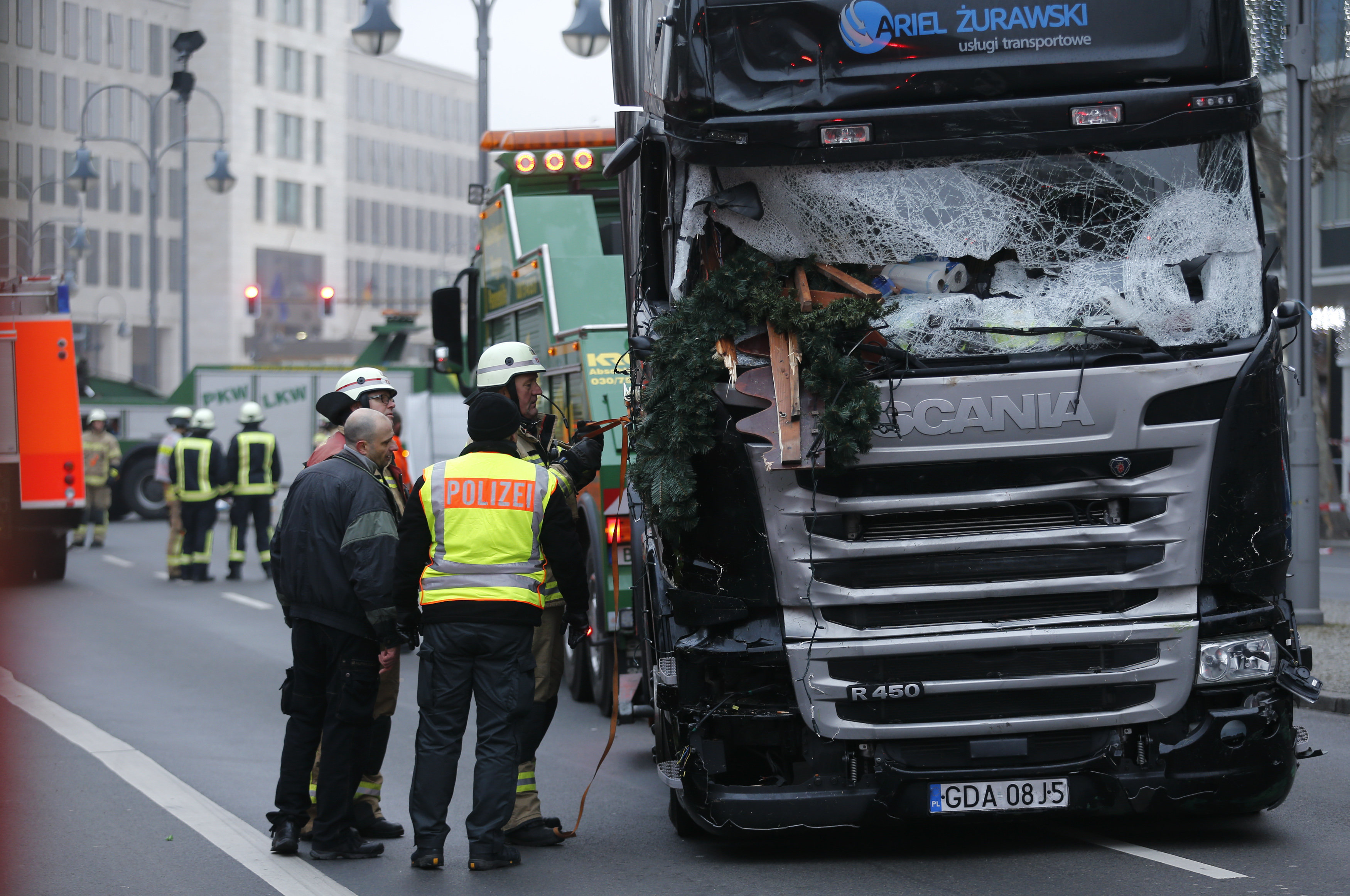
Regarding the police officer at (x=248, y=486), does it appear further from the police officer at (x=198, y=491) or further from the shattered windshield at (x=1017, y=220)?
the shattered windshield at (x=1017, y=220)

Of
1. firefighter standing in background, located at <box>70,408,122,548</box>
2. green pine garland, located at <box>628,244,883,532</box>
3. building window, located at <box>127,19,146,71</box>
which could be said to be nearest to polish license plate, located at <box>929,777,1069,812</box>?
green pine garland, located at <box>628,244,883,532</box>

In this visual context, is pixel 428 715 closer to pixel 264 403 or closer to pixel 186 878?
pixel 186 878

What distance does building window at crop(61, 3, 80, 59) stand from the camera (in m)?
2.54

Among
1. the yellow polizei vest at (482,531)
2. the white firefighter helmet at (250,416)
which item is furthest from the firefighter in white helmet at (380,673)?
the white firefighter helmet at (250,416)

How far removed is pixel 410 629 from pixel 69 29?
312 cm

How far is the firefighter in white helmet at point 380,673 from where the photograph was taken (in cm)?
639

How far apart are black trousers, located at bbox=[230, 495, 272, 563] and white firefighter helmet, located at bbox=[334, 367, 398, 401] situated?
12102 mm

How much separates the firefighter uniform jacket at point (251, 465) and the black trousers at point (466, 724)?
13534mm

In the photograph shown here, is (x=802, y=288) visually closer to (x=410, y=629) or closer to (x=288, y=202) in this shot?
(x=410, y=629)

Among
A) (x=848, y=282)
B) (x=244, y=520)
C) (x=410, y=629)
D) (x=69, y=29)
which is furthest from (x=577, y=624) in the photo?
(x=244, y=520)

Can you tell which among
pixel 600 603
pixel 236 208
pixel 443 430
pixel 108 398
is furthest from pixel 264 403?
pixel 236 208

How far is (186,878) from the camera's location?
5.81 metres

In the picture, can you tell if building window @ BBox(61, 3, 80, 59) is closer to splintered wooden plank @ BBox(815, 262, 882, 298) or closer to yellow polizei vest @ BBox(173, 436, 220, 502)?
splintered wooden plank @ BBox(815, 262, 882, 298)

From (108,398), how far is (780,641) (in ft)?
90.6
